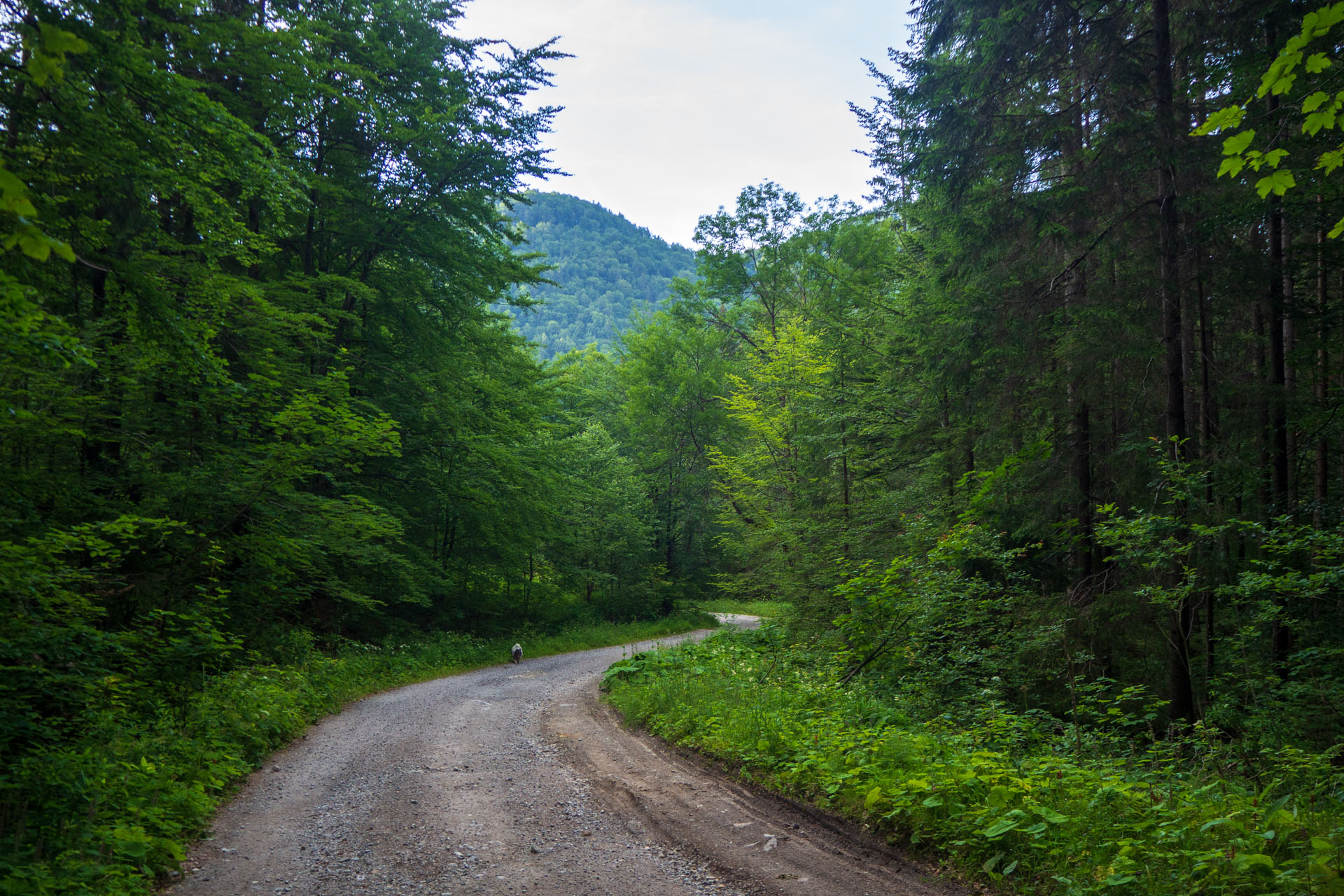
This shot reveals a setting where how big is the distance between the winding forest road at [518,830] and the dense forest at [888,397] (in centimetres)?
67

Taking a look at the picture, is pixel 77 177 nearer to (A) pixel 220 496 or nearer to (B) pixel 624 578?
(A) pixel 220 496

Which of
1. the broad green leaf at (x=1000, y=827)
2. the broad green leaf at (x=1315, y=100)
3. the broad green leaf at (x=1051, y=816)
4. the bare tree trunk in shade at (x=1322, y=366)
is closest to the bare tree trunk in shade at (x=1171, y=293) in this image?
the bare tree trunk in shade at (x=1322, y=366)

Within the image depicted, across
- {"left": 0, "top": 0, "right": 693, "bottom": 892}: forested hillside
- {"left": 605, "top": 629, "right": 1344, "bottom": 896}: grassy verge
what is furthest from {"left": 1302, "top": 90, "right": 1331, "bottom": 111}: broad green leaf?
{"left": 0, "top": 0, "right": 693, "bottom": 892}: forested hillside

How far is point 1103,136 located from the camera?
8.28 metres

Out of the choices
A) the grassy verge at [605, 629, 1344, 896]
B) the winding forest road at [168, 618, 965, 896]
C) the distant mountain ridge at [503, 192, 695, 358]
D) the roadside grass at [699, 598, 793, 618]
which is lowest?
the roadside grass at [699, 598, 793, 618]

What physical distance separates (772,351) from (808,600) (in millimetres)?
8864

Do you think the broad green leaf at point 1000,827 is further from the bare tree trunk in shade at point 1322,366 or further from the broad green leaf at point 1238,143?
the bare tree trunk in shade at point 1322,366

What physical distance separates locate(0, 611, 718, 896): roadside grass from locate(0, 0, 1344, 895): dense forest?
0.06 m

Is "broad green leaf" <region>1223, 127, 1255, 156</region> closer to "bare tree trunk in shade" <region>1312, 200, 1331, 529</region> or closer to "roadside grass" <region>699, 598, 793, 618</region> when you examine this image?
"bare tree trunk in shade" <region>1312, 200, 1331, 529</region>

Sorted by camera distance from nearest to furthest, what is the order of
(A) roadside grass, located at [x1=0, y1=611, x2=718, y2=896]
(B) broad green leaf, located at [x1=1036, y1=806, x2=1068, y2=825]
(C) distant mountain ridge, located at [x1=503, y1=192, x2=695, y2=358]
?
(A) roadside grass, located at [x1=0, y1=611, x2=718, y2=896] < (B) broad green leaf, located at [x1=1036, y1=806, x2=1068, y2=825] < (C) distant mountain ridge, located at [x1=503, y1=192, x2=695, y2=358]

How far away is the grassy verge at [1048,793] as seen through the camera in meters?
3.62

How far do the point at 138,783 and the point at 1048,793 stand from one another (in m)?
6.82

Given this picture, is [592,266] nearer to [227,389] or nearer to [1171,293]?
[227,389]

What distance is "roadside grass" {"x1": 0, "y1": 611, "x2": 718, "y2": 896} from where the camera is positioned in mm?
4039
